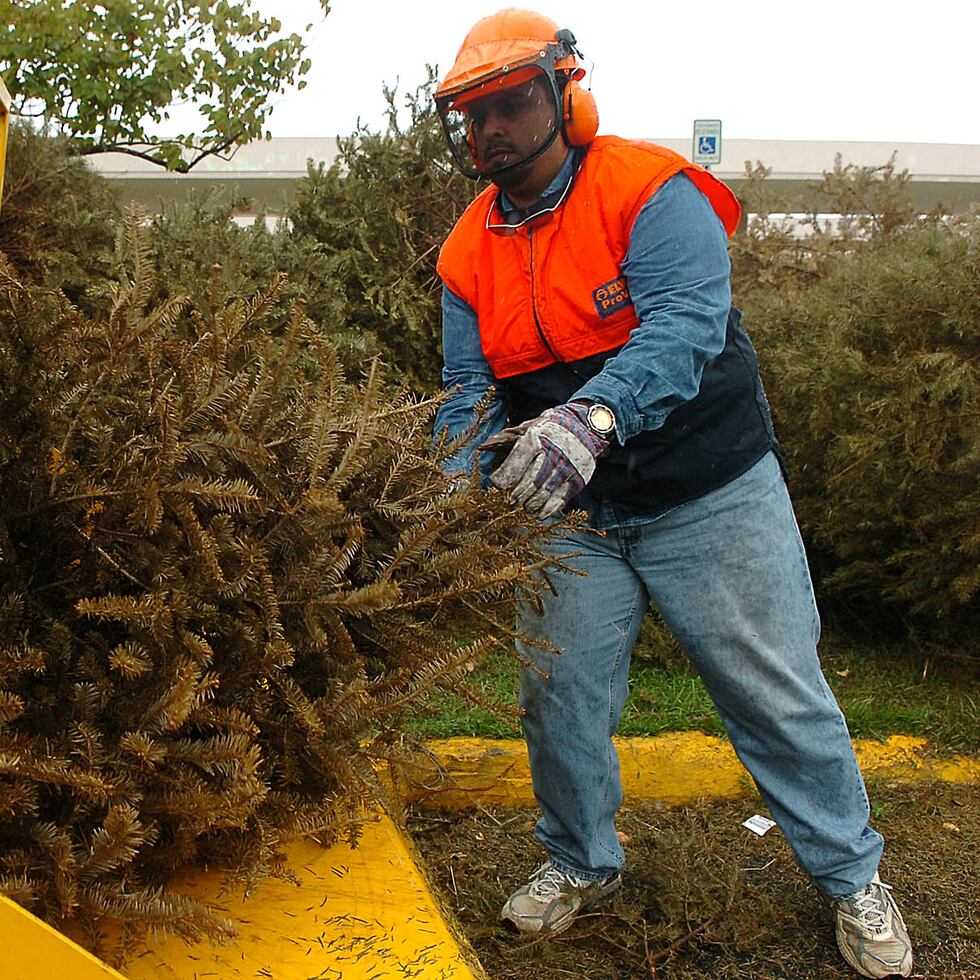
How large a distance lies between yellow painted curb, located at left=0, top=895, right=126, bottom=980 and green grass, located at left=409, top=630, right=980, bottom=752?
7.73 feet

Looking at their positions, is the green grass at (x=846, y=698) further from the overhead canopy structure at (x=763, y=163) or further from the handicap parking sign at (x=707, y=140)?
the overhead canopy structure at (x=763, y=163)

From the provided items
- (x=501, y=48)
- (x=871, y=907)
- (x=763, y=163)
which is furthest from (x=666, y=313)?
(x=763, y=163)

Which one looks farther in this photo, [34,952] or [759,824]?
[759,824]

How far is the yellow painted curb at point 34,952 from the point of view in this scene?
1240 millimetres

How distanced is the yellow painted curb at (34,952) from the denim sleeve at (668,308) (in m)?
1.46

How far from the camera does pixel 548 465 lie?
224 centimetres

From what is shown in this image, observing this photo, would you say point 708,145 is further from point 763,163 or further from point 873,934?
point 763,163

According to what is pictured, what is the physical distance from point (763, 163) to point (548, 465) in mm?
15039

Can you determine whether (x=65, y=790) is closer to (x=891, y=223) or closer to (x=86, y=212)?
(x=86, y=212)

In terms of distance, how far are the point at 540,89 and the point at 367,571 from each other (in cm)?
136

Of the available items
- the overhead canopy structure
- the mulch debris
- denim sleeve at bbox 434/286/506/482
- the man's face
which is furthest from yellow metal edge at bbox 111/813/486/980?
the overhead canopy structure

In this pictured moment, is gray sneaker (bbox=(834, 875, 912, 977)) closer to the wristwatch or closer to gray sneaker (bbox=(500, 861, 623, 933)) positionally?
gray sneaker (bbox=(500, 861, 623, 933))

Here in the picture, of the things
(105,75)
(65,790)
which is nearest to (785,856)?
(65,790)

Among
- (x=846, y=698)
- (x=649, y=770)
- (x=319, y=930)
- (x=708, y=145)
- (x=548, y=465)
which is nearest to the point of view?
(x=319, y=930)
